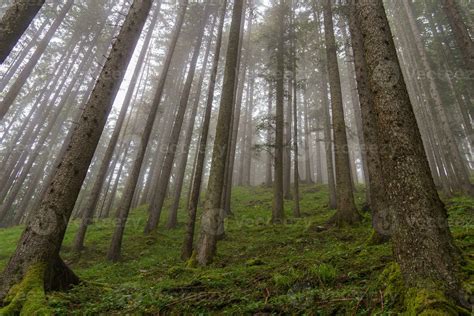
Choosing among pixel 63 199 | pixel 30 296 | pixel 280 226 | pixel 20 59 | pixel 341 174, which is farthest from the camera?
pixel 20 59

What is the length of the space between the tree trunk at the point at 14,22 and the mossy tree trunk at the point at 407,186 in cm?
674

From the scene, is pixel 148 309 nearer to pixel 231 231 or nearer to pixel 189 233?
pixel 189 233

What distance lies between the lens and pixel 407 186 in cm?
319

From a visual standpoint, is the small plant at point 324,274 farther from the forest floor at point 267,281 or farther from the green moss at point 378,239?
the green moss at point 378,239

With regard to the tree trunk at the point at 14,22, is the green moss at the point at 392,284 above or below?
below

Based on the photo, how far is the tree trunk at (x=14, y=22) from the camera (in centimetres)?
580

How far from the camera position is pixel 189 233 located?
905cm

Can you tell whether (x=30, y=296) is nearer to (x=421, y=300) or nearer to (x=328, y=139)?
(x=421, y=300)

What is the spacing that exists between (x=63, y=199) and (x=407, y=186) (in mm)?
5441

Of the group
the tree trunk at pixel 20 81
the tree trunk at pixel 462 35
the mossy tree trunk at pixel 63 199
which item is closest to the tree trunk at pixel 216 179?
the mossy tree trunk at pixel 63 199

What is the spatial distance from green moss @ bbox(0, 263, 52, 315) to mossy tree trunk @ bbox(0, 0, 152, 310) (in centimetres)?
4

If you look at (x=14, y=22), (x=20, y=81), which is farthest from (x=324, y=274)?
(x=20, y=81)

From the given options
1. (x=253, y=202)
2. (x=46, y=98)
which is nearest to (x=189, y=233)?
(x=253, y=202)

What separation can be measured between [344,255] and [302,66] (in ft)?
76.7
